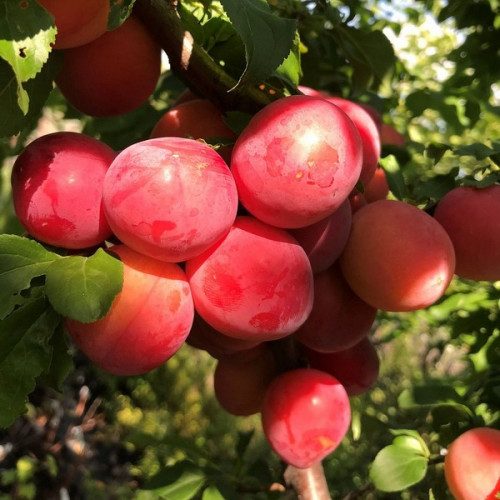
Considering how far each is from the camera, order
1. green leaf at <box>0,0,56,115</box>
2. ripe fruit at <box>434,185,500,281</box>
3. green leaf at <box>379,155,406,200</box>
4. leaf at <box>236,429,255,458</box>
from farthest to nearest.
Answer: leaf at <box>236,429,255,458</box> → green leaf at <box>379,155,406,200</box> → ripe fruit at <box>434,185,500,281</box> → green leaf at <box>0,0,56,115</box>

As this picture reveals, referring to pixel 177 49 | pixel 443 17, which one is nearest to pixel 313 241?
pixel 177 49

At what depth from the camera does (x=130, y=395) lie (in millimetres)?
3365

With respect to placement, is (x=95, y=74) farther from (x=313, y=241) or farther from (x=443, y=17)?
(x=443, y=17)

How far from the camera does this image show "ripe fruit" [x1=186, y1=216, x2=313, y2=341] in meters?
0.58

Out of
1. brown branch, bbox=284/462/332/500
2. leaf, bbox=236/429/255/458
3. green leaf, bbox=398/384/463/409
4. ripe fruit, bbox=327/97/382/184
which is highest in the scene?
ripe fruit, bbox=327/97/382/184

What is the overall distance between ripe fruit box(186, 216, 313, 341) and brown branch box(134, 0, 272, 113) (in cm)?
14

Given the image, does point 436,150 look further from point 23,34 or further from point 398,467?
point 23,34

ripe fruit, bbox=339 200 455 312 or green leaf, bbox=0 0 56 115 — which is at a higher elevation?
green leaf, bbox=0 0 56 115

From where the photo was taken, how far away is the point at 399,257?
675mm

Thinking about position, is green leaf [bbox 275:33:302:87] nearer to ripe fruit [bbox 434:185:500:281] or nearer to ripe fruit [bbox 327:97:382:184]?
ripe fruit [bbox 327:97:382:184]

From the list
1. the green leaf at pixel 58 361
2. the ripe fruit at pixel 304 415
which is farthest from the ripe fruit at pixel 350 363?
the green leaf at pixel 58 361

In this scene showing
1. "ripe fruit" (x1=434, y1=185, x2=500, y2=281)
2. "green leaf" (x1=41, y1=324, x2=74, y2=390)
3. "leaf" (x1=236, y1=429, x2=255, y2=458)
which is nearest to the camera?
"green leaf" (x1=41, y1=324, x2=74, y2=390)

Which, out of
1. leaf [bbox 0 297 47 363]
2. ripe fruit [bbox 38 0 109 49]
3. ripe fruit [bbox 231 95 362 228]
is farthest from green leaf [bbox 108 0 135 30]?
leaf [bbox 0 297 47 363]

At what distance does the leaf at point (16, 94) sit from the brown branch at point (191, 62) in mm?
108
